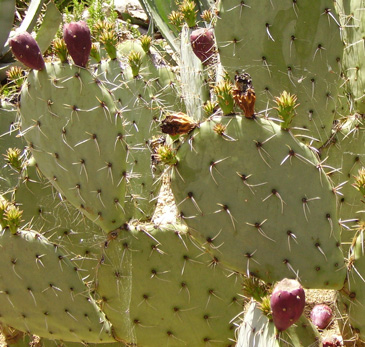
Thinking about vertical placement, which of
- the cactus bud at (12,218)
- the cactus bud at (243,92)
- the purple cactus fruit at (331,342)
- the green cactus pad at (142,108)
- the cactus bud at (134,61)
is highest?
the cactus bud at (243,92)

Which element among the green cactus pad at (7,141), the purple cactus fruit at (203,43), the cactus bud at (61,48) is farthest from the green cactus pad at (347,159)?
the green cactus pad at (7,141)

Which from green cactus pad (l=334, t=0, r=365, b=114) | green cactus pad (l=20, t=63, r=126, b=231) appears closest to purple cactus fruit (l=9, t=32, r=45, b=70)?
green cactus pad (l=20, t=63, r=126, b=231)

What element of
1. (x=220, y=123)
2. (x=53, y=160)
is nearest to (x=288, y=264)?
(x=220, y=123)

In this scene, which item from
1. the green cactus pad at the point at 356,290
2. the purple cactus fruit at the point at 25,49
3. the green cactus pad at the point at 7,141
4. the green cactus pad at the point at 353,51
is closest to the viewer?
the green cactus pad at the point at 356,290

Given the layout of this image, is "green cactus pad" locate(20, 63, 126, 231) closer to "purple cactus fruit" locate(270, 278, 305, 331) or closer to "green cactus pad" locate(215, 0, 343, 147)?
"green cactus pad" locate(215, 0, 343, 147)

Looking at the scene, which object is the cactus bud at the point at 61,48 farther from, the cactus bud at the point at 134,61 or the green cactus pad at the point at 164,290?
the green cactus pad at the point at 164,290

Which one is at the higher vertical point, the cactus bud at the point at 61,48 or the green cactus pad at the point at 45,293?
the cactus bud at the point at 61,48

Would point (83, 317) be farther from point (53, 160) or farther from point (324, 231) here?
point (324, 231)
